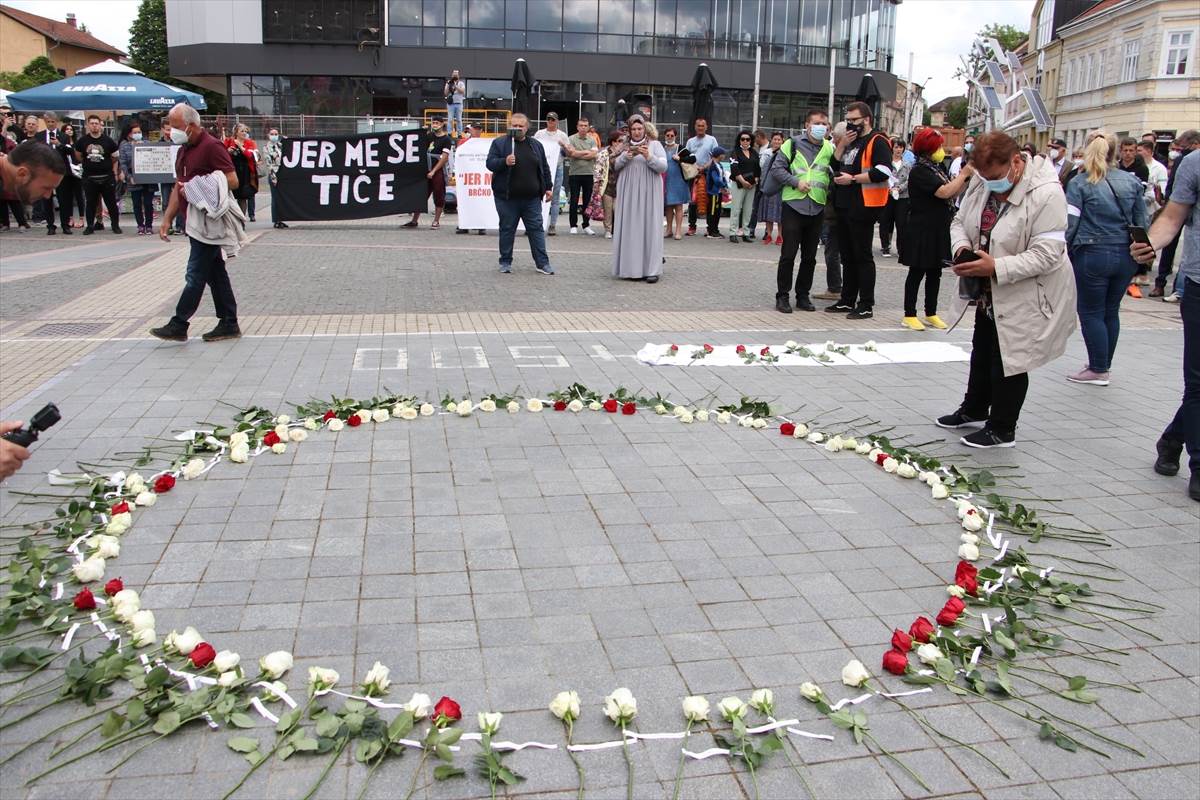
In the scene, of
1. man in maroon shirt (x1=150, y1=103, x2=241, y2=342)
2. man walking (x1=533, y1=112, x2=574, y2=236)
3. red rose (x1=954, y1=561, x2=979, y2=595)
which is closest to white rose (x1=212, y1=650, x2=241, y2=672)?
red rose (x1=954, y1=561, x2=979, y2=595)

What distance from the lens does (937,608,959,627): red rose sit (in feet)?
12.5

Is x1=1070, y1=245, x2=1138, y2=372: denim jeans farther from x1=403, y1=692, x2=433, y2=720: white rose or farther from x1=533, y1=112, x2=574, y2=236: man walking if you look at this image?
x1=533, y1=112, x2=574, y2=236: man walking

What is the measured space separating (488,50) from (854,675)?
38.3 meters

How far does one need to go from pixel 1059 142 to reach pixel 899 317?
31.1ft

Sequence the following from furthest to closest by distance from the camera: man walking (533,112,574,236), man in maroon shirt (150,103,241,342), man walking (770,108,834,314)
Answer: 1. man walking (533,112,574,236)
2. man walking (770,108,834,314)
3. man in maroon shirt (150,103,241,342)

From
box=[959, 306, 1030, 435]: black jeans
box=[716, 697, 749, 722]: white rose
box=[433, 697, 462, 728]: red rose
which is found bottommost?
box=[716, 697, 749, 722]: white rose

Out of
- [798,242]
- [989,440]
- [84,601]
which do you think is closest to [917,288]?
[798,242]

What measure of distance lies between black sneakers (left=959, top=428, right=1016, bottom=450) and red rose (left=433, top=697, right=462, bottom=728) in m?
4.27

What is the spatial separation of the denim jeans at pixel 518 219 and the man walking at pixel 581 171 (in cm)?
494

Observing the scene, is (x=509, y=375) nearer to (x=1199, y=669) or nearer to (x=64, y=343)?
(x=64, y=343)

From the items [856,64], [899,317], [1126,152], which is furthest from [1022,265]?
[856,64]

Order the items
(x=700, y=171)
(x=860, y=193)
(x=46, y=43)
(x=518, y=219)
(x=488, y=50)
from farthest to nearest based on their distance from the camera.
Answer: (x=46, y=43) < (x=488, y=50) < (x=700, y=171) < (x=518, y=219) < (x=860, y=193)

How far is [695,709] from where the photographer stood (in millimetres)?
3145

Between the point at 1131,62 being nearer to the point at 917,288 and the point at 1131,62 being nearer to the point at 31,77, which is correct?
the point at 917,288
